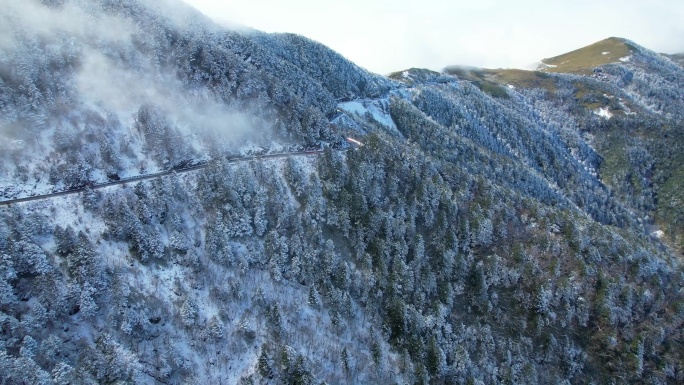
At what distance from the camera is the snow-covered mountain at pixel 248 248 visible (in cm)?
6231

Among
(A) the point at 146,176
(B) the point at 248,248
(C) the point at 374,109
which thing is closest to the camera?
(B) the point at 248,248

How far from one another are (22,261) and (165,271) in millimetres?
19770

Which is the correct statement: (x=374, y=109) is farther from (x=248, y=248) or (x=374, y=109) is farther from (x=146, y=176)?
(x=248, y=248)

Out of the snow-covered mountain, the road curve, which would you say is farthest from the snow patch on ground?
the road curve

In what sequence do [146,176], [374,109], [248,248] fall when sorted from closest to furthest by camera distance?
[248,248], [146,176], [374,109]

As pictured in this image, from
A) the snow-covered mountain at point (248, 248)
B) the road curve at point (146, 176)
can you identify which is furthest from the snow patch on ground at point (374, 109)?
the road curve at point (146, 176)

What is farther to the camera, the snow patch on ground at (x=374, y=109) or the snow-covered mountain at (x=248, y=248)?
the snow patch on ground at (x=374, y=109)

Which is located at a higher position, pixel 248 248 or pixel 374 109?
pixel 374 109

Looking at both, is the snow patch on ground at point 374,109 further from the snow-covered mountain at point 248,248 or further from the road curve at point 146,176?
the road curve at point 146,176

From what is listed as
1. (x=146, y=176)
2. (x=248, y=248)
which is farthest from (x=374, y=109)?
(x=248, y=248)

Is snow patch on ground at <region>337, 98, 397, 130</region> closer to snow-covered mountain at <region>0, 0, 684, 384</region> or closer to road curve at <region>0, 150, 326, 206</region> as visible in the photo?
snow-covered mountain at <region>0, 0, 684, 384</region>

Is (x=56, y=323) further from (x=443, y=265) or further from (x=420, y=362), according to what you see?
(x=443, y=265)

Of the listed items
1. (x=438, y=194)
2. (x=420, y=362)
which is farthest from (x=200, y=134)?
(x=420, y=362)

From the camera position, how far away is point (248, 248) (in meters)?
78.2
